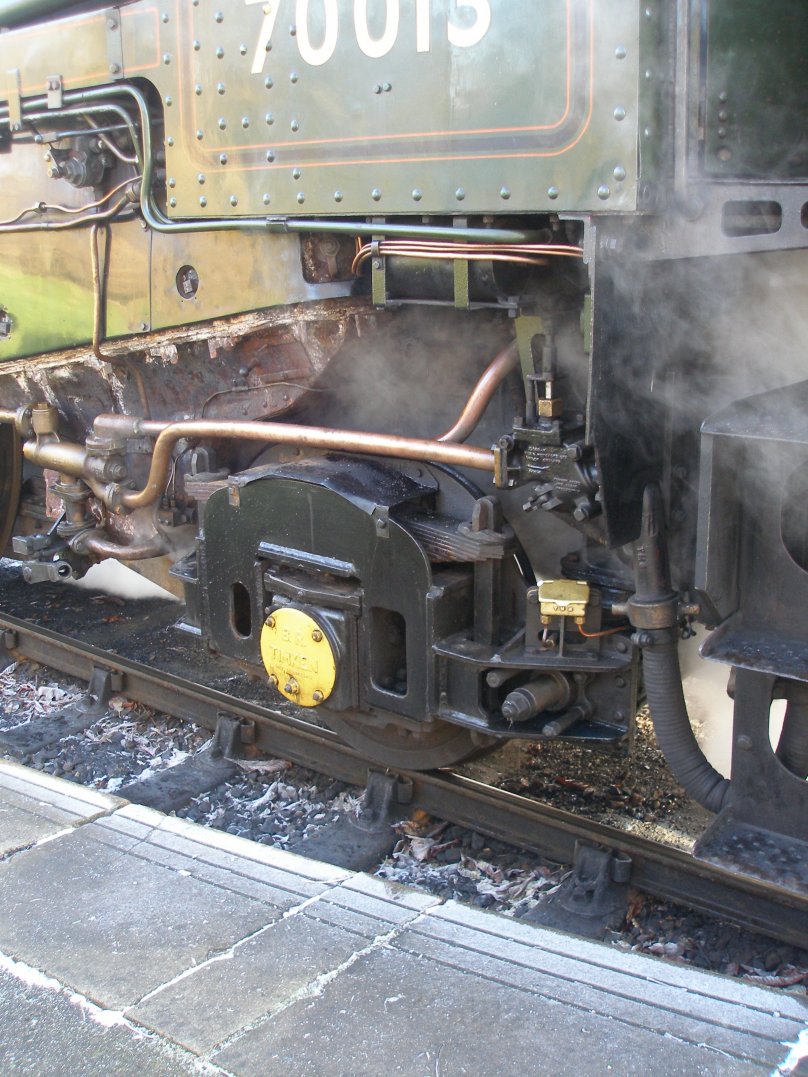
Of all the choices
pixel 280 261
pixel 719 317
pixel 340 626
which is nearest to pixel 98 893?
pixel 340 626

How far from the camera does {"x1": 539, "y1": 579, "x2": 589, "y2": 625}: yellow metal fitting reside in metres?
3.16

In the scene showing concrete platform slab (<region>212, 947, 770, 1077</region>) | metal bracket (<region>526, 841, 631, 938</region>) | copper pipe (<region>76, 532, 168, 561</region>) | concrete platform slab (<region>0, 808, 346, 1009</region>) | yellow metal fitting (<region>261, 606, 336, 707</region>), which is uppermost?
copper pipe (<region>76, 532, 168, 561</region>)

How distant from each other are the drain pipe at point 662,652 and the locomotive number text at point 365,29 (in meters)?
1.26

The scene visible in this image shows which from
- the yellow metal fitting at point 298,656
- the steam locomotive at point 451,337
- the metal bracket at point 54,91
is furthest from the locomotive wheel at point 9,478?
the yellow metal fitting at point 298,656

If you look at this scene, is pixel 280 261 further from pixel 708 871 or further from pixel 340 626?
pixel 708 871

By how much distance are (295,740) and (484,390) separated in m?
1.81

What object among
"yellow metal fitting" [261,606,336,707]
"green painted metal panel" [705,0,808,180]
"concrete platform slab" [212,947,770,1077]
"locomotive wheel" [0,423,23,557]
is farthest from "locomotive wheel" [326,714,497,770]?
"locomotive wheel" [0,423,23,557]

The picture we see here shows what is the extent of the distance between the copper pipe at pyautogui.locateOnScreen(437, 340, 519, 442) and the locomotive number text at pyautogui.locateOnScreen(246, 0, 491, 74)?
2.78 feet

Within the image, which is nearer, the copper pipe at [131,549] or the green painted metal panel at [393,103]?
the green painted metal panel at [393,103]

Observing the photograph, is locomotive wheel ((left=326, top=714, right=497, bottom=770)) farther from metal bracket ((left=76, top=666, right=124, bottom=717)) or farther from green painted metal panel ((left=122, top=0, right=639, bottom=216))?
green painted metal panel ((left=122, top=0, right=639, bottom=216))

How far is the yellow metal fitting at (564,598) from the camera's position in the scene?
10.4 ft

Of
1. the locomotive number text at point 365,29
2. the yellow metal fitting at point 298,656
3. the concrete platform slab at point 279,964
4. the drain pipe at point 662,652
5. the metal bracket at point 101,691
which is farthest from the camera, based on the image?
the metal bracket at point 101,691

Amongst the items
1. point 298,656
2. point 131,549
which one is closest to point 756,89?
point 298,656

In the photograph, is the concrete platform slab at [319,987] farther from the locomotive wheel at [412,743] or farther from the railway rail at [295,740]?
the locomotive wheel at [412,743]
